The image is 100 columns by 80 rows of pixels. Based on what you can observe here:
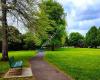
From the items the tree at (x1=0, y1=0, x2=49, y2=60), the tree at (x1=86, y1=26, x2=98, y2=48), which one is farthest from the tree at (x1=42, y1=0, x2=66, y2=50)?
the tree at (x1=86, y1=26, x2=98, y2=48)

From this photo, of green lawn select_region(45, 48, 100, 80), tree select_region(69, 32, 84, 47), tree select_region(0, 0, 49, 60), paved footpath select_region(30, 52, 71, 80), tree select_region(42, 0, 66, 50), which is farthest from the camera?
tree select_region(69, 32, 84, 47)

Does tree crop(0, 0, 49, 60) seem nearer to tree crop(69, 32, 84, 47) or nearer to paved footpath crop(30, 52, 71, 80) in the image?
paved footpath crop(30, 52, 71, 80)

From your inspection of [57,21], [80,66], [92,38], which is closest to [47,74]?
[80,66]

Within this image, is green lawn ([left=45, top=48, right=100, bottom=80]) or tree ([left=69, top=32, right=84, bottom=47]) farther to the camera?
tree ([left=69, top=32, right=84, bottom=47])

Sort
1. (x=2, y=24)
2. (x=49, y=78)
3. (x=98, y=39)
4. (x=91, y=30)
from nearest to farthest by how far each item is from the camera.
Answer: (x=49, y=78), (x=2, y=24), (x=98, y=39), (x=91, y=30)

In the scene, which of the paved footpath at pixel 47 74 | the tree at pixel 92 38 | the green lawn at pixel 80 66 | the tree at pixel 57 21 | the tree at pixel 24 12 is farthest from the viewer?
the tree at pixel 92 38

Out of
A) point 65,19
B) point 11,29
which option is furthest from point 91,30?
point 11,29

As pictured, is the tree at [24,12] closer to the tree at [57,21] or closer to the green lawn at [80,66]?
the green lawn at [80,66]

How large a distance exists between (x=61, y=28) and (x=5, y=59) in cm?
3593

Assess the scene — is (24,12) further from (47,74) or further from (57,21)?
(57,21)

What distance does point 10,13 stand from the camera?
1133 inches

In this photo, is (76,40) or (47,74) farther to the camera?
(76,40)

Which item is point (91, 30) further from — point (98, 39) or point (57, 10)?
point (57, 10)

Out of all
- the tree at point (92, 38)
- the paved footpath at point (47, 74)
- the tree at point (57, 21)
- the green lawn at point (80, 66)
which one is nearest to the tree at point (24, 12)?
the green lawn at point (80, 66)
